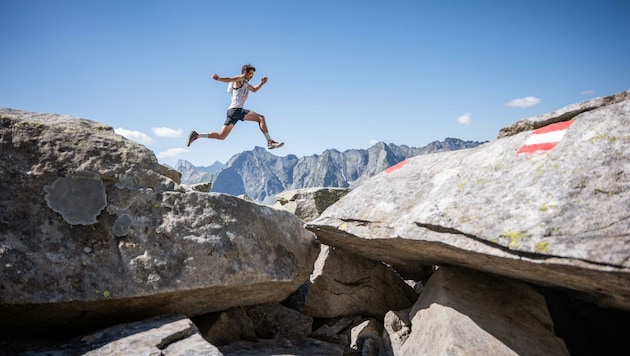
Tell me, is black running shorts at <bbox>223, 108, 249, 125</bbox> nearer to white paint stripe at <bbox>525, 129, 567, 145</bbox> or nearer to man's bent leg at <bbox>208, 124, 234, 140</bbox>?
man's bent leg at <bbox>208, 124, 234, 140</bbox>

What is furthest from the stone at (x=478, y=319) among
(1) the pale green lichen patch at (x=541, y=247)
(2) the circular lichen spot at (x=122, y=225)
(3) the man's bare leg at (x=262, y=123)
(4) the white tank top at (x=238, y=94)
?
(4) the white tank top at (x=238, y=94)

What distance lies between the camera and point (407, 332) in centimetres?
767

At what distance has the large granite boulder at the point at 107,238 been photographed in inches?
237

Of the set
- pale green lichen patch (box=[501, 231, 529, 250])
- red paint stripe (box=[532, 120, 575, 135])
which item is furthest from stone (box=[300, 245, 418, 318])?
red paint stripe (box=[532, 120, 575, 135])

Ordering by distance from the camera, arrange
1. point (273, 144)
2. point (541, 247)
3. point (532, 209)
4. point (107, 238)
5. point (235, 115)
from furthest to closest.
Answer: point (273, 144), point (235, 115), point (107, 238), point (532, 209), point (541, 247)

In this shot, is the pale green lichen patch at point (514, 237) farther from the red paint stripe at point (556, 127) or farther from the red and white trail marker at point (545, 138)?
the red paint stripe at point (556, 127)

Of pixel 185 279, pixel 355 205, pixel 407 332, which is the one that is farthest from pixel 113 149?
pixel 407 332

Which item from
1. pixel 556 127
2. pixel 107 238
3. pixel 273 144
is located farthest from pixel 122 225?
pixel 556 127

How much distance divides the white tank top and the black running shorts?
17cm

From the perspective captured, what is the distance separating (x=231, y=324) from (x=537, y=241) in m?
6.60

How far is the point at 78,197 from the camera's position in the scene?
22.2ft

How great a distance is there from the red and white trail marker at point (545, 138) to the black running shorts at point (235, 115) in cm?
1076

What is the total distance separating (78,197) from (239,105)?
8542mm

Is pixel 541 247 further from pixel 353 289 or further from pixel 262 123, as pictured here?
pixel 262 123
